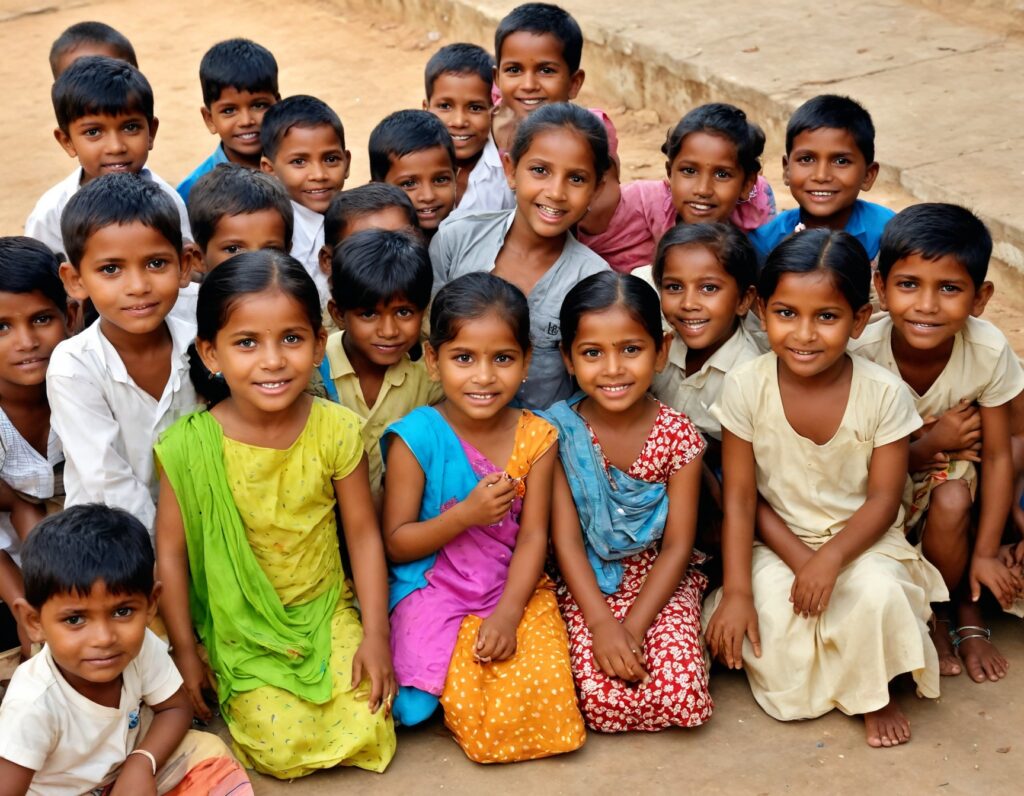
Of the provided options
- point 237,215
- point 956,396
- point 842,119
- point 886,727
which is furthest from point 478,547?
point 842,119

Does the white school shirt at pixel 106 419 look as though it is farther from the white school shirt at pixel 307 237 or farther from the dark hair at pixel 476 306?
the white school shirt at pixel 307 237

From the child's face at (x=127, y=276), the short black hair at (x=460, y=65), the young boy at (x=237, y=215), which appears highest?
the short black hair at (x=460, y=65)

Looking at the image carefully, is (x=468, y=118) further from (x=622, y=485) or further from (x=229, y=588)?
(x=229, y=588)

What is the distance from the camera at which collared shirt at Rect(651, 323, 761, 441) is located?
11.3ft

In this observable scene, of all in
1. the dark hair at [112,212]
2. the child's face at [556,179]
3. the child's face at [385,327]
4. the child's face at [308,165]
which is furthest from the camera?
the child's face at [308,165]

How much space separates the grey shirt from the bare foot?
1.21 m

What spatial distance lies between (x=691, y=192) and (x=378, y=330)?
1.18m

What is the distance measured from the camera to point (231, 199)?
11.7 ft

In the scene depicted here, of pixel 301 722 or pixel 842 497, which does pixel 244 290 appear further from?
pixel 842 497

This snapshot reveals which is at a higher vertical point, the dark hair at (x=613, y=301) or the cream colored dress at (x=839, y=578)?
the dark hair at (x=613, y=301)

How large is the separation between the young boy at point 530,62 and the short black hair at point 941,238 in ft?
5.55

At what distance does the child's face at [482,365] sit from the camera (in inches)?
122

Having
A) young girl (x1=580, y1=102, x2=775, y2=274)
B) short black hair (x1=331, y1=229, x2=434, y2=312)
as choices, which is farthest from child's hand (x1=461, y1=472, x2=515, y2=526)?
young girl (x1=580, y1=102, x2=775, y2=274)

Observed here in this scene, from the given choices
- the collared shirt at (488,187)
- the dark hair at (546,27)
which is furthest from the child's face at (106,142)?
the dark hair at (546,27)
